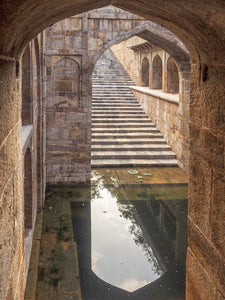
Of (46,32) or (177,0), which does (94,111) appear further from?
(177,0)

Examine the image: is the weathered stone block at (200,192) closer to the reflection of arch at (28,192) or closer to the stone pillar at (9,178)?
the stone pillar at (9,178)

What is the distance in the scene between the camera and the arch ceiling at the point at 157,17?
195cm

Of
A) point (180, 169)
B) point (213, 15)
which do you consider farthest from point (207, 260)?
point (180, 169)

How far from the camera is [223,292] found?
7.88ft

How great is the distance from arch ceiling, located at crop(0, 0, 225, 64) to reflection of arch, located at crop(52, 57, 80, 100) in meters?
6.49

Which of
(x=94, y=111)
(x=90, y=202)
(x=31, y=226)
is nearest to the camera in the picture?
(x=31, y=226)

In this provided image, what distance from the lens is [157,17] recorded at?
8.95ft

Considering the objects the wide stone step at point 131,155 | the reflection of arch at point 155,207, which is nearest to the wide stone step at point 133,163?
the wide stone step at point 131,155

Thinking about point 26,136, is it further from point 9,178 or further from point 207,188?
point 207,188

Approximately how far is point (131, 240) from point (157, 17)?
14.9 feet

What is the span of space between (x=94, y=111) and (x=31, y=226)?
911cm

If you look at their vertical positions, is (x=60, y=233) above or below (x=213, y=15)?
below

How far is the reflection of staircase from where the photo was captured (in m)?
11.5

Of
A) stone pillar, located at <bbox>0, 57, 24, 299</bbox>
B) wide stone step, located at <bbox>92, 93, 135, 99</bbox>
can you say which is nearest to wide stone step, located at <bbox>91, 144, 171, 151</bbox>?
wide stone step, located at <bbox>92, 93, 135, 99</bbox>
